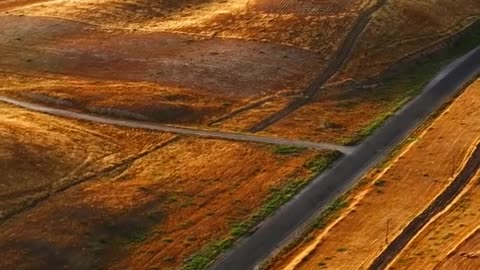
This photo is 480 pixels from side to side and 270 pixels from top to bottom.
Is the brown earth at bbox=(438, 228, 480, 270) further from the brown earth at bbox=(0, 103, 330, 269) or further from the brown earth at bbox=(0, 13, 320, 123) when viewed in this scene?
the brown earth at bbox=(0, 13, 320, 123)

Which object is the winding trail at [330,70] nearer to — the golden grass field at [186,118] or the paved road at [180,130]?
the golden grass field at [186,118]

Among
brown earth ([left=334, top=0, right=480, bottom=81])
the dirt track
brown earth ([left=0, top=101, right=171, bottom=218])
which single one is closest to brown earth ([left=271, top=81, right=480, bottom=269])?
the dirt track

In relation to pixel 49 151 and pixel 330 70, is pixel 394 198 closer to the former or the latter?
pixel 49 151

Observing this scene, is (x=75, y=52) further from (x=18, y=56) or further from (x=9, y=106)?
(x=9, y=106)

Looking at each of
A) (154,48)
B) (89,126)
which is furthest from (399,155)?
(154,48)

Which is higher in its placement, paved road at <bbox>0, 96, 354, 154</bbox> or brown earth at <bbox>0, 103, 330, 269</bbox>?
paved road at <bbox>0, 96, 354, 154</bbox>

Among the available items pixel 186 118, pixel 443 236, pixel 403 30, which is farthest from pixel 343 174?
pixel 403 30
